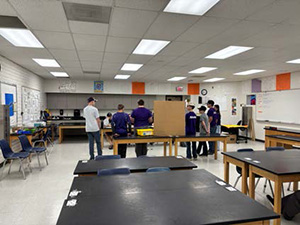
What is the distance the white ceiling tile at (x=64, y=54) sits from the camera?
4708mm

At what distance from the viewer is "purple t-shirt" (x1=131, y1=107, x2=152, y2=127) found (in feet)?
15.8

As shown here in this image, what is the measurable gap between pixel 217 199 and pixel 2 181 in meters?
4.17

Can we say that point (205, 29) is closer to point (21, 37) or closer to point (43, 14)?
point (43, 14)

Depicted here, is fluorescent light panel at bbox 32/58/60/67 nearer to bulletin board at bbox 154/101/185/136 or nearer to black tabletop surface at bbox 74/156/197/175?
bulletin board at bbox 154/101/185/136

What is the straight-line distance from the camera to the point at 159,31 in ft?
11.3

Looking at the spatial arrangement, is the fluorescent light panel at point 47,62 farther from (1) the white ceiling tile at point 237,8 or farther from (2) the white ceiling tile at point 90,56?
(1) the white ceiling tile at point 237,8

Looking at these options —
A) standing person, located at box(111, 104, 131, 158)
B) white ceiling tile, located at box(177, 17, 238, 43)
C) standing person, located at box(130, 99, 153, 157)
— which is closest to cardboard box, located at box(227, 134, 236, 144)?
standing person, located at box(130, 99, 153, 157)

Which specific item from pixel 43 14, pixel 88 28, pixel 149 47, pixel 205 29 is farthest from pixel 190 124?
pixel 43 14

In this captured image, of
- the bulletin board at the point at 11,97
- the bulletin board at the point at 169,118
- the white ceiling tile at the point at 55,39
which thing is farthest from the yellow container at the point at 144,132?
the bulletin board at the point at 11,97

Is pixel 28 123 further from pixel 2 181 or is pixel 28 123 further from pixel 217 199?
pixel 217 199

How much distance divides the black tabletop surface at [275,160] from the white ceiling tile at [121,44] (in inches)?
110

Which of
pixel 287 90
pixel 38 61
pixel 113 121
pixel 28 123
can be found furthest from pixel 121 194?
pixel 287 90

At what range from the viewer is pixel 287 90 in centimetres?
764

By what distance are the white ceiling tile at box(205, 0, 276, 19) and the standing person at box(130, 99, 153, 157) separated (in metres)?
2.59
